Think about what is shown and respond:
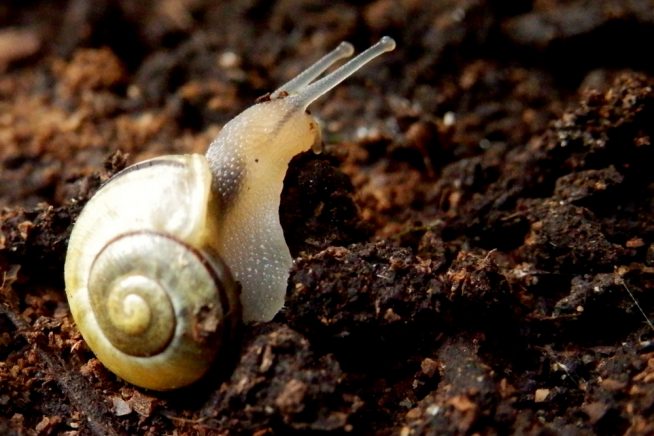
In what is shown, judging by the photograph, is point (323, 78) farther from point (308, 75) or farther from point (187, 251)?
point (187, 251)

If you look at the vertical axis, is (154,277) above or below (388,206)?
above

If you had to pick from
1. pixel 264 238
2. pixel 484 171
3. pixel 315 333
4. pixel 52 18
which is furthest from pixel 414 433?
pixel 52 18

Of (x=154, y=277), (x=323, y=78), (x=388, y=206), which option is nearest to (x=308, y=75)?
(x=323, y=78)

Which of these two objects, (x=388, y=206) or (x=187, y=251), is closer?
(x=187, y=251)

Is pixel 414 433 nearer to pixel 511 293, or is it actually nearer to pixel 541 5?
pixel 511 293

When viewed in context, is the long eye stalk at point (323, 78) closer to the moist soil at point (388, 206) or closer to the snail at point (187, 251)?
the snail at point (187, 251)

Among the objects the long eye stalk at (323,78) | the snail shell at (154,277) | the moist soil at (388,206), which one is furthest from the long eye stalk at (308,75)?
the snail shell at (154,277)

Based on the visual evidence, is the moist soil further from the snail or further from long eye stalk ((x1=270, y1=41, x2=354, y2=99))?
long eye stalk ((x1=270, y1=41, x2=354, y2=99))
